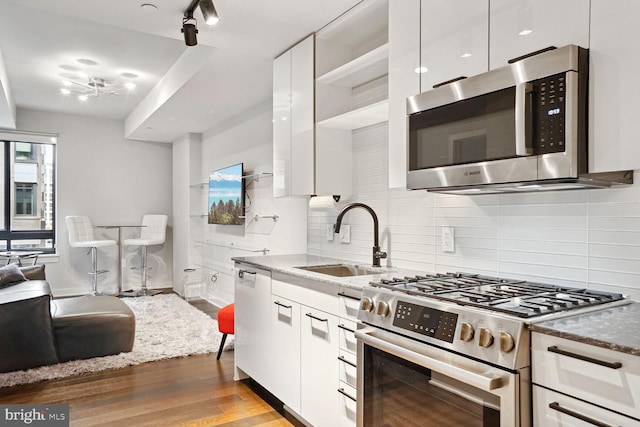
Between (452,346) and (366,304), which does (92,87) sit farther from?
(452,346)

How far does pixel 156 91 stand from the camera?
5.02 metres

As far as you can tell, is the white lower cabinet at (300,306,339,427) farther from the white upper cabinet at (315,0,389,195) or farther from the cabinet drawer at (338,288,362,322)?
the white upper cabinet at (315,0,389,195)

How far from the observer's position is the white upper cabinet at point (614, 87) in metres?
1.33

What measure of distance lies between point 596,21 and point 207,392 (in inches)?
116

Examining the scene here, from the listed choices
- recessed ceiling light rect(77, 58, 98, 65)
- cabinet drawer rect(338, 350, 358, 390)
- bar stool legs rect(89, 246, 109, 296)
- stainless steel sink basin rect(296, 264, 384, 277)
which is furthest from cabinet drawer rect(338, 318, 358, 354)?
bar stool legs rect(89, 246, 109, 296)

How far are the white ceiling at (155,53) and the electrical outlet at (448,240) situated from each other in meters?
1.38

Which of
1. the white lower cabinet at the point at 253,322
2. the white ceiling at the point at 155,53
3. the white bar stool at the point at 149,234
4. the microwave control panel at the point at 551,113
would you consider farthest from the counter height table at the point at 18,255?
the microwave control panel at the point at 551,113

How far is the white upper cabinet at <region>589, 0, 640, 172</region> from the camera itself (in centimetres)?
133

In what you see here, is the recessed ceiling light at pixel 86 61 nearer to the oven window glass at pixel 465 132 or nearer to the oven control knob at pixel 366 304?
the oven window glass at pixel 465 132

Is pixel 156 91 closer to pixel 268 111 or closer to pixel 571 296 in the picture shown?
pixel 268 111

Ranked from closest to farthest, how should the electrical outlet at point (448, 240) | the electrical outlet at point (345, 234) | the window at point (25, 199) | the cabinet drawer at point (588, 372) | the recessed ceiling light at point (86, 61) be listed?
the cabinet drawer at point (588, 372)
the electrical outlet at point (448, 240)
the electrical outlet at point (345, 234)
the recessed ceiling light at point (86, 61)
the window at point (25, 199)

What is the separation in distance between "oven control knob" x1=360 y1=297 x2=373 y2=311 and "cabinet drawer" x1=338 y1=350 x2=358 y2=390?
31 cm

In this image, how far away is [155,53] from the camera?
13.5 ft

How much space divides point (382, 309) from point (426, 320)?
0.73ft
